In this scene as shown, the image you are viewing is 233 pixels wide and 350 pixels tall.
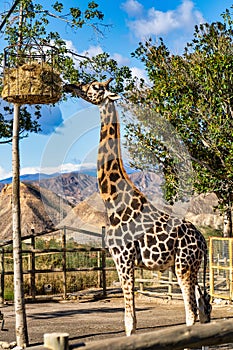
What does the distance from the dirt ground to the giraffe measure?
1425mm

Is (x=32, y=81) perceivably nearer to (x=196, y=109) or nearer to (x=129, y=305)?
(x=129, y=305)

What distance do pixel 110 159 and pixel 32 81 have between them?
1461 mm

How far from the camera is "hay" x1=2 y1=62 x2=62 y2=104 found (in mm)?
7750

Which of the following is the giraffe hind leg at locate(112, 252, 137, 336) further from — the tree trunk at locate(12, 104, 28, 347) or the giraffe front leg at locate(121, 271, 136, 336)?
the tree trunk at locate(12, 104, 28, 347)

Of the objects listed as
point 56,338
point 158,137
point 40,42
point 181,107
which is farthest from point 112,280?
point 56,338

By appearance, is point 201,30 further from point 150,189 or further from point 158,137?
point 150,189

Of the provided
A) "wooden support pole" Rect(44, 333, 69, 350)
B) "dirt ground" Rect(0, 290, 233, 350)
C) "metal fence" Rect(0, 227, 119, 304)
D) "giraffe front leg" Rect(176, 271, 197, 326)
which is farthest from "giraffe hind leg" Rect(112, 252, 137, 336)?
"metal fence" Rect(0, 227, 119, 304)

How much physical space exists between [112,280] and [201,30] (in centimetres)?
729

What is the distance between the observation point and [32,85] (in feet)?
25.5

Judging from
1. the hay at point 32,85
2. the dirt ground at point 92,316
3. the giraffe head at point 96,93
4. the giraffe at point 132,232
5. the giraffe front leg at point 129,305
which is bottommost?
the dirt ground at point 92,316

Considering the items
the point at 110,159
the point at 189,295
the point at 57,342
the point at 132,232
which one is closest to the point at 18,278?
the point at 132,232

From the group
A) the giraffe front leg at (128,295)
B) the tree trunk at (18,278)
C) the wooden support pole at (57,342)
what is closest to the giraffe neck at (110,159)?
the giraffe front leg at (128,295)

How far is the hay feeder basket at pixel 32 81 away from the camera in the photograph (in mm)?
7762

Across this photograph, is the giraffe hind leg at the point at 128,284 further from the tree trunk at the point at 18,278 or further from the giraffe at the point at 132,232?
the tree trunk at the point at 18,278
